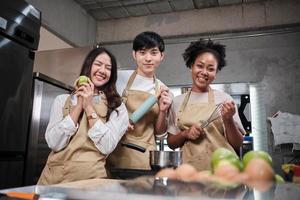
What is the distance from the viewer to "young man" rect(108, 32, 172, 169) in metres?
1.23

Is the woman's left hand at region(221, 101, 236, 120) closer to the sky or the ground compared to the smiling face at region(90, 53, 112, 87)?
closer to the ground

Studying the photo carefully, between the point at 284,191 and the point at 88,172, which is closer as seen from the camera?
the point at 284,191

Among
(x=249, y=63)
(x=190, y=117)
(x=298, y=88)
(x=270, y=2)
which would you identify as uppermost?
(x=270, y=2)

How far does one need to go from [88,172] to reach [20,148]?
68cm

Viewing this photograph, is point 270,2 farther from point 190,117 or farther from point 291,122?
point 190,117

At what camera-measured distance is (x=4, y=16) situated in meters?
1.38

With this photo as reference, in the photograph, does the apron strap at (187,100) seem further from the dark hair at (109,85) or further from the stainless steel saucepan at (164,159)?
the stainless steel saucepan at (164,159)

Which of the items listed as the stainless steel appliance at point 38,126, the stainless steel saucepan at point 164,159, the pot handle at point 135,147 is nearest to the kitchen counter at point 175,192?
the stainless steel saucepan at point 164,159

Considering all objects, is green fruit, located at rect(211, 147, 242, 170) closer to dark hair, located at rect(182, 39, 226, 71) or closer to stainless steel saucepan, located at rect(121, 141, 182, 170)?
stainless steel saucepan, located at rect(121, 141, 182, 170)

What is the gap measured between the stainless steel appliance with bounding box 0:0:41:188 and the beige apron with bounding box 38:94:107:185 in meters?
0.50

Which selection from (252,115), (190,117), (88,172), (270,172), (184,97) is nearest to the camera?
(270,172)

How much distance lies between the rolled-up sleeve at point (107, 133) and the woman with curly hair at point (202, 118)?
35cm

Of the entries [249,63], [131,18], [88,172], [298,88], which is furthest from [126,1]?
[88,172]

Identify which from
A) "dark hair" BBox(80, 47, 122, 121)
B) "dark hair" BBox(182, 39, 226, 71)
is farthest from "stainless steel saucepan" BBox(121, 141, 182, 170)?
"dark hair" BBox(182, 39, 226, 71)
